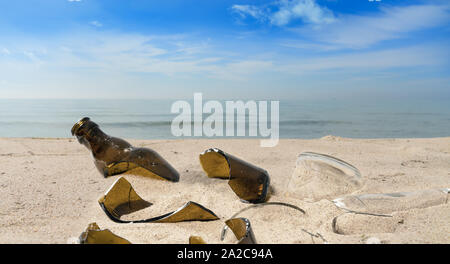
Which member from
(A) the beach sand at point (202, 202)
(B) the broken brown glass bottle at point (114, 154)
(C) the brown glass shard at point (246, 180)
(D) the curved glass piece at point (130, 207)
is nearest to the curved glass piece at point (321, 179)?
(A) the beach sand at point (202, 202)

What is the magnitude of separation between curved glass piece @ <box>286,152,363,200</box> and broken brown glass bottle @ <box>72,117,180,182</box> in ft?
2.40

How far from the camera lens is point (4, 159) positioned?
2656 millimetres

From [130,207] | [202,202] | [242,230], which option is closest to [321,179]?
[202,202]

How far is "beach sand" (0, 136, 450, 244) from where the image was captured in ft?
3.99

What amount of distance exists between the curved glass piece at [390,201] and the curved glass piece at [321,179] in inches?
5.9

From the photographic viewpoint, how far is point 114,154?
1.81 meters

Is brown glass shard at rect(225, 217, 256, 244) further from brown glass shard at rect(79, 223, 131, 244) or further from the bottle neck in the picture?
the bottle neck

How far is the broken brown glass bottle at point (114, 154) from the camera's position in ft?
5.72

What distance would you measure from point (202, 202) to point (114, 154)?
60cm

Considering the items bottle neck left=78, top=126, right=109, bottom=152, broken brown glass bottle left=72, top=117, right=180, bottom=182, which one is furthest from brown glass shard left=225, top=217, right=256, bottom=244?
bottle neck left=78, top=126, right=109, bottom=152

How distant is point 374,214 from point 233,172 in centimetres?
63

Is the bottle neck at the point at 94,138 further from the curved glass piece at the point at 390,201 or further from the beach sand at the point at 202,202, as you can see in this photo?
the curved glass piece at the point at 390,201

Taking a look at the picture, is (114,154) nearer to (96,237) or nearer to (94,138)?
(94,138)
